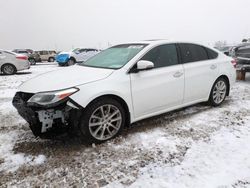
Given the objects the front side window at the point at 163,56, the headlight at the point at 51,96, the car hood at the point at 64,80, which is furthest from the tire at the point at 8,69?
the front side window at the point at 163,56

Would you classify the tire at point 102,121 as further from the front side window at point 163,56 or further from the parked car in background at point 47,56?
the parked car in background at point 47,56

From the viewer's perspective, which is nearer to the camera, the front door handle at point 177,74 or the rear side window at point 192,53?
the front door handle at point 177,74

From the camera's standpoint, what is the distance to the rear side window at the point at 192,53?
14.2 feet

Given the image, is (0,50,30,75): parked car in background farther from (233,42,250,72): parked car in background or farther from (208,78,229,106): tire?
(208,78,229,106): tire

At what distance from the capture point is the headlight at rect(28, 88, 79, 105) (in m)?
2.94

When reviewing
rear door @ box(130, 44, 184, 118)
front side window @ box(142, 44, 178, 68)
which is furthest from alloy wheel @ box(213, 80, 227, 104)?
front side window @ box(142, 44, 178, 68)

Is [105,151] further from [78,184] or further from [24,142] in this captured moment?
[24,142]

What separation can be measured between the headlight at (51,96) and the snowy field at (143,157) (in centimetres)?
72

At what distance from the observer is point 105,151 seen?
10.3 feet

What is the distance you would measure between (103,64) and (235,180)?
260cm

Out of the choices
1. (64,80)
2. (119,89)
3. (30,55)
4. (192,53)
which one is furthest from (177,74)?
(30,55)

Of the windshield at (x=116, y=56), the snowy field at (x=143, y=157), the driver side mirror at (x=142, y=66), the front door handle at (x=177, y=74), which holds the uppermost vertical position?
the windshield at (x=116, y=56)

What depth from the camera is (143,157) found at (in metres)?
2.95

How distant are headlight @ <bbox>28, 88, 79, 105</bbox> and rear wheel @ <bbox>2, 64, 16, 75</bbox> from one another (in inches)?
385
